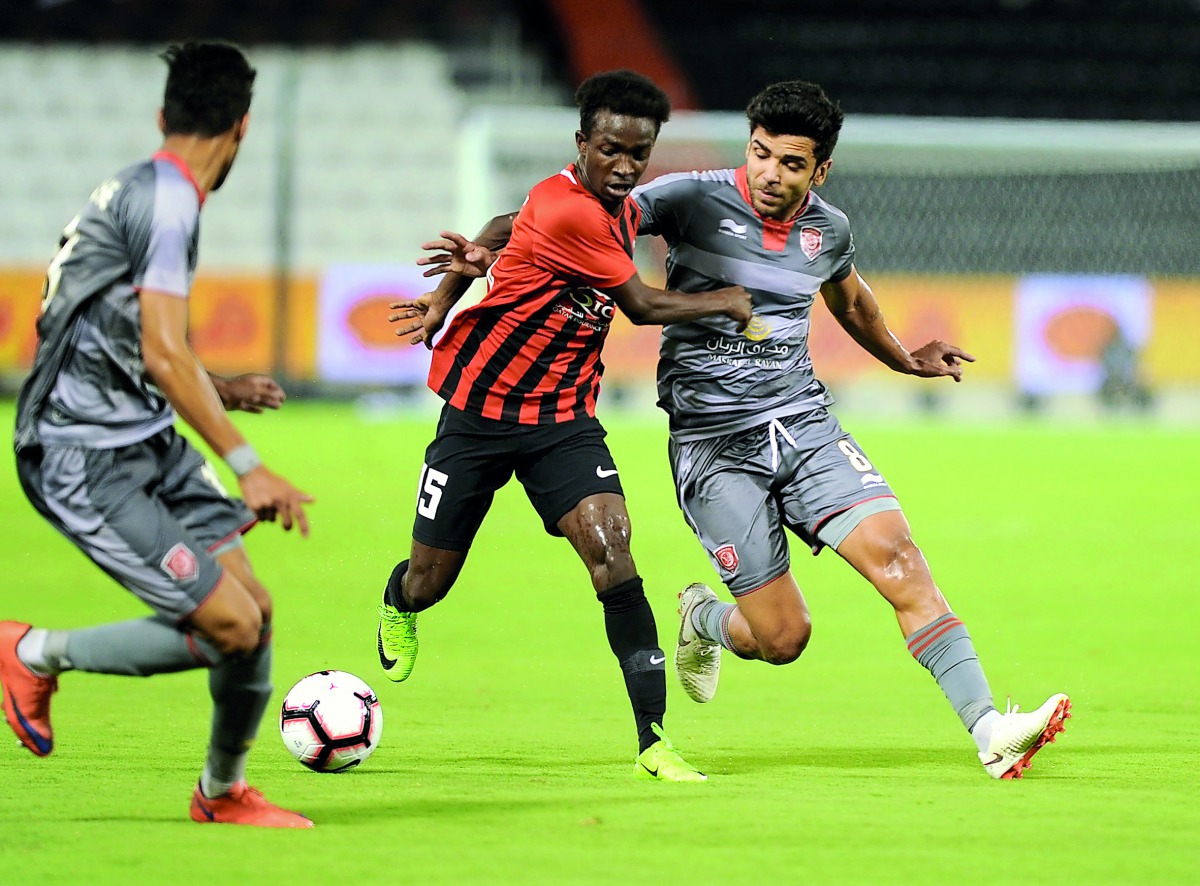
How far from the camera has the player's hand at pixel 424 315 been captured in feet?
19.2

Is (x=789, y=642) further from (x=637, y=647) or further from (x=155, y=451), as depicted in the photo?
(x=155, y=451)

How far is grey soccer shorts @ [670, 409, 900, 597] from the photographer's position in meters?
5.80

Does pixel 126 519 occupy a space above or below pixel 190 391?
below

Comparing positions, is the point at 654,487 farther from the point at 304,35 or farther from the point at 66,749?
the point at 304,35

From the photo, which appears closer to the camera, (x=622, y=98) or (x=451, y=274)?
(x=622, y=98)

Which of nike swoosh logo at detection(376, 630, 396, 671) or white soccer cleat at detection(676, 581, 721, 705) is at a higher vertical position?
white soccer cleat at detection(676, 581, 721, 705)

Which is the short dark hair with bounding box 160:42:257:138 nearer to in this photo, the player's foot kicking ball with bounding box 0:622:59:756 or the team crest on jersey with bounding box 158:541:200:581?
the team crest on jersey with bounding box 158:541:200:581

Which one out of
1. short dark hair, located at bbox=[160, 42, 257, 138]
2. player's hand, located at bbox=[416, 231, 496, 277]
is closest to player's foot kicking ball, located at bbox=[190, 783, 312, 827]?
short dark hair, located at bbox=[160, 42, 257, 138]

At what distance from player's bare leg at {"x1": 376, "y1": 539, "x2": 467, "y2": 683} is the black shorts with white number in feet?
0.23

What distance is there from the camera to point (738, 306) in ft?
17.5

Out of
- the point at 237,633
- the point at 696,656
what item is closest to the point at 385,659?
the point at 696,656

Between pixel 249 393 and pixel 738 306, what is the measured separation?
1.65 metres

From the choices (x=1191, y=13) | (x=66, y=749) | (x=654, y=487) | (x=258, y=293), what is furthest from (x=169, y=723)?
(x=1191, y=13)

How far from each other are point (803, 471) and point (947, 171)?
1593cm
